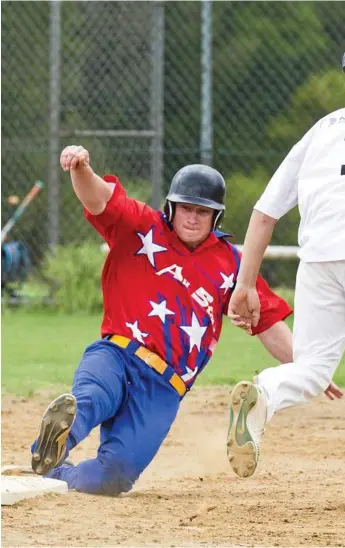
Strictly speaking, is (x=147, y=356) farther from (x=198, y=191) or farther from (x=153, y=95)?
A: (x=153, y=95)

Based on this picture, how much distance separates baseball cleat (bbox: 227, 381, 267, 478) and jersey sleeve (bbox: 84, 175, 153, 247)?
112 centimetres

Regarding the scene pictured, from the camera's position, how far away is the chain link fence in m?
12.1

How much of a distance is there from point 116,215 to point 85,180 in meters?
0.29

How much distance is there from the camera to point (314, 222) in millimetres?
4172

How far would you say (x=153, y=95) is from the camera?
39.4 ft

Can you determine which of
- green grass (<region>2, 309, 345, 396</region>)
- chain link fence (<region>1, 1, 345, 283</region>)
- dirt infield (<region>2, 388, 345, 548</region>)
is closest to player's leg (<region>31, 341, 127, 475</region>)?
dirt infield (<region>2, 388, 345, 548</region>)

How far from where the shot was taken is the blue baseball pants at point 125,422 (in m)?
4.92

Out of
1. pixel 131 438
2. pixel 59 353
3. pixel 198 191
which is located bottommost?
pixel 59 353

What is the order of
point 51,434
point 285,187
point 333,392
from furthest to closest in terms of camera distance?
point 333,392 → point 285,187 → point 51,434

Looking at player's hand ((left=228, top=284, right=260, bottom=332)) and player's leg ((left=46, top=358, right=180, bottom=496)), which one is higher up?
player's hand ((left=228, top=284, right=260, bottom=332))

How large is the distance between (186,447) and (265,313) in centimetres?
147

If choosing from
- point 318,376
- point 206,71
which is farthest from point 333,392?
point 206,71

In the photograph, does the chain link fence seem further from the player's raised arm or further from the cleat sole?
the cleat sole

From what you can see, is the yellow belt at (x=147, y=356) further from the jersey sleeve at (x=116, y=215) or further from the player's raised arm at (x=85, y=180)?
the player's raised arm at (x=85, y=180)
